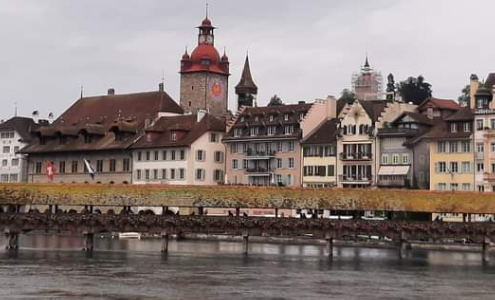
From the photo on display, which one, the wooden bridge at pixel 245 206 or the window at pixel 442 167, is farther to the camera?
the window at pixel 442 167

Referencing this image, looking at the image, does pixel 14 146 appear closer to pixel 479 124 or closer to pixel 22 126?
pixel 22 126

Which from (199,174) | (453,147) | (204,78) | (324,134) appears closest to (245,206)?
(453,147)

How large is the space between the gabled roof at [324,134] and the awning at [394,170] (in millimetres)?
6398

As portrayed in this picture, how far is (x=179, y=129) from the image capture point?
112 meters

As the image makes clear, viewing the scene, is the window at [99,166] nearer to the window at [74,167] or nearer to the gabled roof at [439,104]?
the window at [74,167]

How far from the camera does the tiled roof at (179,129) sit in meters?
110

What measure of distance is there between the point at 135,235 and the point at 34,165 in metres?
33.6

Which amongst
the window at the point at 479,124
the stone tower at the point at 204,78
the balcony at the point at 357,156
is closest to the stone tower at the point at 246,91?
the stone tower at the point at 204,78

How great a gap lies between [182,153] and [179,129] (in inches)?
118

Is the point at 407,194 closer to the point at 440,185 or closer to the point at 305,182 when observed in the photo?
the point at 440,185

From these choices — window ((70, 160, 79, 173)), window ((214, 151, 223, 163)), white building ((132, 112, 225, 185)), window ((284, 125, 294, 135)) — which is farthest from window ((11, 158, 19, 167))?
window ((284, 125, 294, 135))

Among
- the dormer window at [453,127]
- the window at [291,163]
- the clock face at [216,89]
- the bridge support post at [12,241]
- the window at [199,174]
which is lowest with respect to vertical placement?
the bridge support post at [12,241]

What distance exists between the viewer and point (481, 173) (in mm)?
90312

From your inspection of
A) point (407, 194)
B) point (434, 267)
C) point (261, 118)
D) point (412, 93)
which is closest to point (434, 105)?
point (261, 118)
